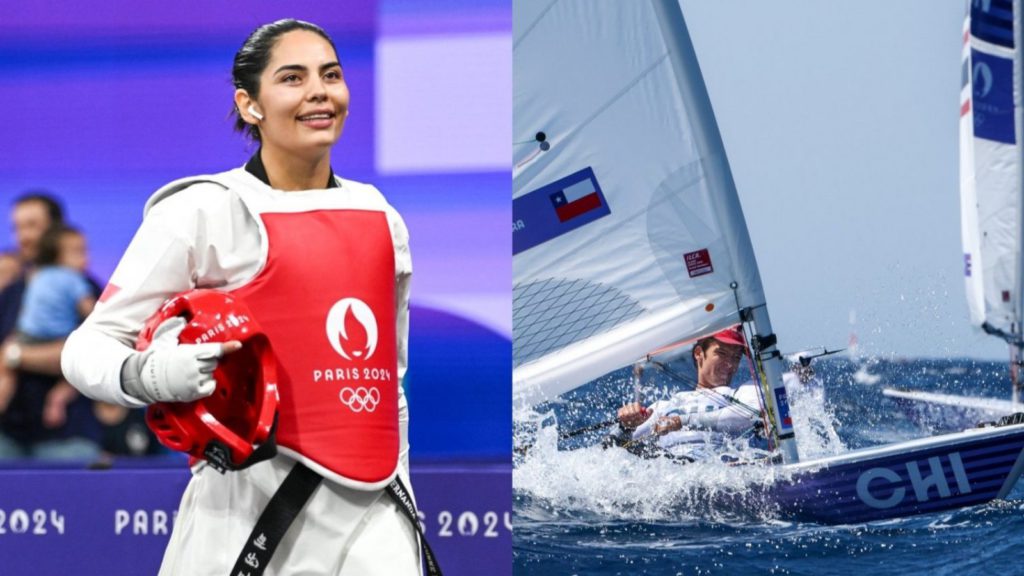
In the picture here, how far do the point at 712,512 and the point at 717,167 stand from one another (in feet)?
→ 3.21

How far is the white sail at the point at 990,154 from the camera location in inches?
125

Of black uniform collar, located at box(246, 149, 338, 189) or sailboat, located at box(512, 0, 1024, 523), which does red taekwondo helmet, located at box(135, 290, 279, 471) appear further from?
sailboat, located at box(512, 0, 1024, 523)

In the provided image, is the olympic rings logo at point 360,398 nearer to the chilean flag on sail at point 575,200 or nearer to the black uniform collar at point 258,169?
the black uniform collar at point 258,169

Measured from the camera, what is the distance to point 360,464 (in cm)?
166

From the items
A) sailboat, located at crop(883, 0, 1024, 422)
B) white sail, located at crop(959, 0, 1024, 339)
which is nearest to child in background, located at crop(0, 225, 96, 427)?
sailboat, located at crop(883, 0, 1024, 422)

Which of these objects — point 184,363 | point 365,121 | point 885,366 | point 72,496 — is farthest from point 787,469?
point 184,363

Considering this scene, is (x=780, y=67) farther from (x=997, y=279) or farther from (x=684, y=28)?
(x=997, y=279)

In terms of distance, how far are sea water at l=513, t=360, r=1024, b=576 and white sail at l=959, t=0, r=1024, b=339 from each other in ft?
0.66

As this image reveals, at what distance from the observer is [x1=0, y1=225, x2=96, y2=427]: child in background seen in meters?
3.05

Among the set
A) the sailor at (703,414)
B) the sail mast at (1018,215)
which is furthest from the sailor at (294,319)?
the sail mast at (1018,215)

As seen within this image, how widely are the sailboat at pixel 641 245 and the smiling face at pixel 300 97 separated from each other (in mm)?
1685

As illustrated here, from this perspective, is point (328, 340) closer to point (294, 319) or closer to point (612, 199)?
point (294, 319)

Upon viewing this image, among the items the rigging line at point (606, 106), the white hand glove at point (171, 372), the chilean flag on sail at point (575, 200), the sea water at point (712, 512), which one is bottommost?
the sea water at point (712, 512)

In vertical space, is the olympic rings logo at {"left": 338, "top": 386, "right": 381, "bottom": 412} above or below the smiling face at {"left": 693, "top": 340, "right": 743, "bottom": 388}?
below
